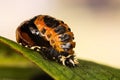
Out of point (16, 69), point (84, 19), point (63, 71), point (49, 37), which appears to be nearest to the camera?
point (63, 71)

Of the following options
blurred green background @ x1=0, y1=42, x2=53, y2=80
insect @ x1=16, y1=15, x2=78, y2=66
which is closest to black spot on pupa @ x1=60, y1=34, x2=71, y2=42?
insect @ x1=16, y1=15, x2=78, y2=66

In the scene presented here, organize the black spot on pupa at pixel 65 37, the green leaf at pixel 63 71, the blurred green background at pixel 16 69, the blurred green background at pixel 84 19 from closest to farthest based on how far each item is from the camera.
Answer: the green leaf at pixel 63 71 → the blurred green background at pixel 16 69 → the black spot on pupa at pixel 65 37 → the blurred green background at pixel 84 19

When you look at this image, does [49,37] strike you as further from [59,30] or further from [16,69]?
[16,69]

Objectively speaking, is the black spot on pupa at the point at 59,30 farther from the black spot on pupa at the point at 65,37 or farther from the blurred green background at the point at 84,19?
the blurred green background at the point at 84,19

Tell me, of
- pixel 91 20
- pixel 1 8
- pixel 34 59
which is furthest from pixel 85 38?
pixel 34 59

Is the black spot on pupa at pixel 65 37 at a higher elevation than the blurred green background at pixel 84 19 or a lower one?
higher

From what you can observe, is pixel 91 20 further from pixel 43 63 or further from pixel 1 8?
pixel 43 63

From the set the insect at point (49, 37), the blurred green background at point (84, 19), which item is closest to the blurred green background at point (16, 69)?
the insect at point (49, 37)

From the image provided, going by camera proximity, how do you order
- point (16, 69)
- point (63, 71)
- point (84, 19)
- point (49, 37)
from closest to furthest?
point (63, 71), point (16, 69), point (49, 37), point (84, 19)

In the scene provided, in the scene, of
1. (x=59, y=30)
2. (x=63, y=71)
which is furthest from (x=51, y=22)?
(x=63, y=71)
